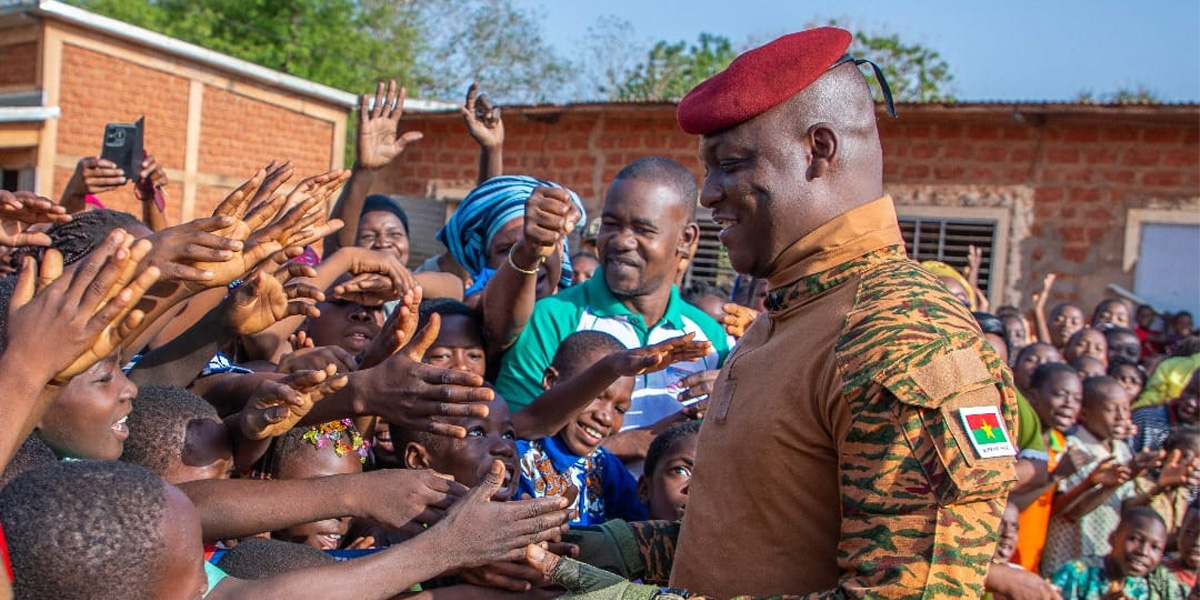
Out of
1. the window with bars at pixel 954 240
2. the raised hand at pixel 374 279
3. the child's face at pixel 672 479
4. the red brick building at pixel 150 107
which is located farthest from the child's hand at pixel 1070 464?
the red brick building at pixel 150 107

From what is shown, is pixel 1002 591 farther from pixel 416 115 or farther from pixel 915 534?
pixel 416 115

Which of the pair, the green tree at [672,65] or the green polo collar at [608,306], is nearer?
the green polo collar at [608,306]

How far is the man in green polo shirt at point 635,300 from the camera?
393cm

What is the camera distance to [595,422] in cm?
350

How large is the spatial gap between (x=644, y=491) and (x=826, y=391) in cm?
187

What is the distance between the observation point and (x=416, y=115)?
12594 mm

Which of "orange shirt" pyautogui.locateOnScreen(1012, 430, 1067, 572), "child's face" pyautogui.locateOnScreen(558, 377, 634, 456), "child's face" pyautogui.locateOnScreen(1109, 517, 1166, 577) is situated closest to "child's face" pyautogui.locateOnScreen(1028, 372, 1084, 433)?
"orange shirt" pyautogui.locateOnScreen(1012, 430, 1067, 572)

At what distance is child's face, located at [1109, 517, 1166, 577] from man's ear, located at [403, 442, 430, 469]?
13.5 feet

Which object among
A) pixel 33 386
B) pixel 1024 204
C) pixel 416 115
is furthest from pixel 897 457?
pixel 416 115

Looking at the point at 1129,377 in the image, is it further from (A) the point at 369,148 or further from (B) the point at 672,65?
(B) the point at 672,65

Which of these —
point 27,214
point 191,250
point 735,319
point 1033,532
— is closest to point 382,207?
point 735,319

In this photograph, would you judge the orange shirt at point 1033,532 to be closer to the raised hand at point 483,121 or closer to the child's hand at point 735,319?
the child's hand at point 735,319

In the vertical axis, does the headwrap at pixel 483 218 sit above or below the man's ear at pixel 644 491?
above

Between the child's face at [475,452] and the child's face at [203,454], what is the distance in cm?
54
